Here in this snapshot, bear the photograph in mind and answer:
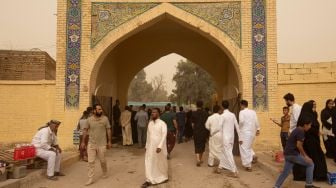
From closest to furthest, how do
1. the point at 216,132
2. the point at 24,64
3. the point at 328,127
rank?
1. the point at 216,132
2. the point at 328,127
3. the point at 24,64

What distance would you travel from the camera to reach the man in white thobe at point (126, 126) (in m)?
11.4

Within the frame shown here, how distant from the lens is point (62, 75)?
9.82 m

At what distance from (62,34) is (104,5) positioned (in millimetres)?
1402

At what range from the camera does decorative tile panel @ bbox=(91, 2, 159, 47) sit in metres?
9.97

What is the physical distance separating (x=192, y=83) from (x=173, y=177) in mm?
25690

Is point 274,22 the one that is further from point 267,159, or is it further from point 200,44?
point 200,44

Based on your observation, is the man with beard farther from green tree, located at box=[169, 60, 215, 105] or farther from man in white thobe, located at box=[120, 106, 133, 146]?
green tree, located at box=[169, 60, 215, 105]

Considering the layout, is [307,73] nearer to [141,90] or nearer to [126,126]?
[126,126]

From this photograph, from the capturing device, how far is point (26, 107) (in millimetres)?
9852

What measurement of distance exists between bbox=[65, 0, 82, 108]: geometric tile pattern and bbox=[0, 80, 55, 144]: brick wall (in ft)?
1.51

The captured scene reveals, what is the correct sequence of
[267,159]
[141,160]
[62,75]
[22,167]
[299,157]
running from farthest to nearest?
[62,75], [141,160], [267,159], [22,167], [299,157]

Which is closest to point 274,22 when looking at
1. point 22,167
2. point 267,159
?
point 267,159

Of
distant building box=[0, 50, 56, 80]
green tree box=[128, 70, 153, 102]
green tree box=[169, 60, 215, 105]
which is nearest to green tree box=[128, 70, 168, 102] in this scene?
green tree box=[128, 70, 153, 102]

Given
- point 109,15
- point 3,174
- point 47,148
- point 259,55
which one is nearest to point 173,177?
point 47,148
